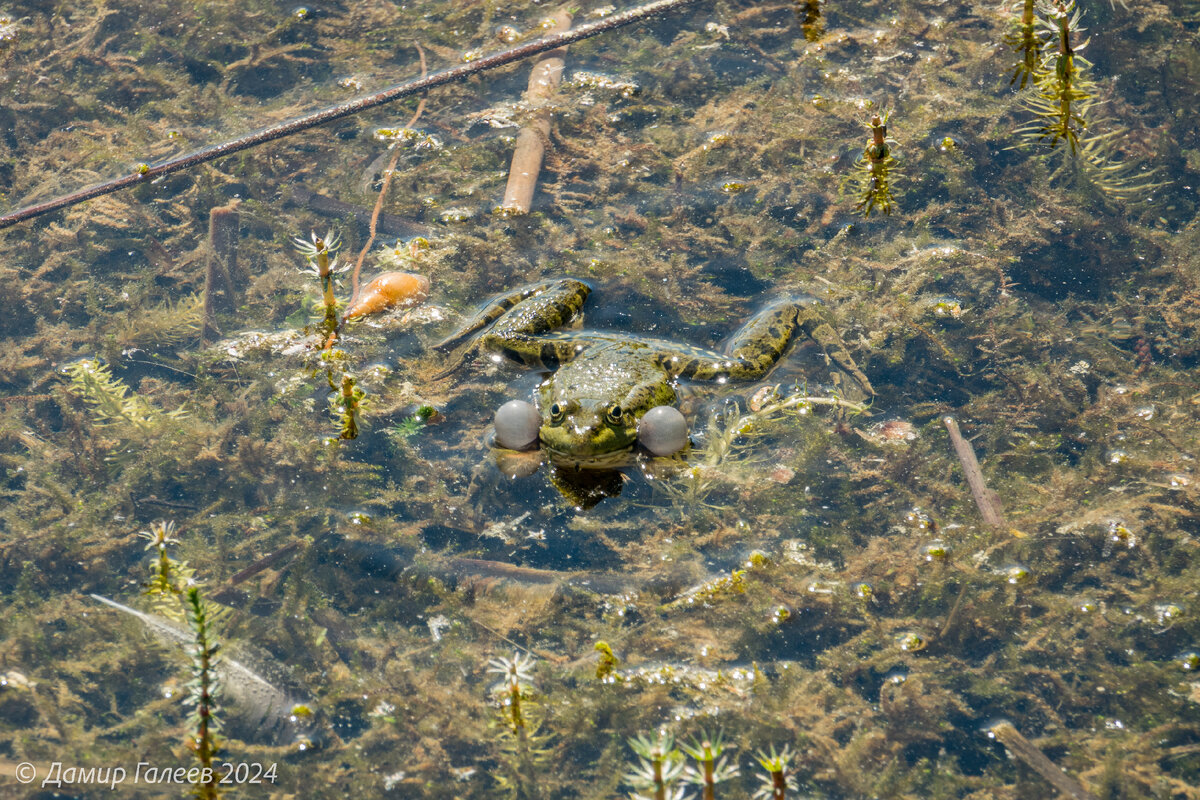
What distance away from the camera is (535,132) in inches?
249

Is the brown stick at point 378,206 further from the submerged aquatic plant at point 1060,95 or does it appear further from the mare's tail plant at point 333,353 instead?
the submerged aquatic plant at point 1060,95

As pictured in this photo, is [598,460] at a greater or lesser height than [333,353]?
lesser

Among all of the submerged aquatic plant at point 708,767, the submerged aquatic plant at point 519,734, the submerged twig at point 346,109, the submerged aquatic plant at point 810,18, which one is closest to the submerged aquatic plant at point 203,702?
the submerged aquatic plant at point 519,734

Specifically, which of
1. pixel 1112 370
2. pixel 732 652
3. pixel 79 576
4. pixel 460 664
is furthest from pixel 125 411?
pixel 1112 370

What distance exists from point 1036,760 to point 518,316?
127 inches

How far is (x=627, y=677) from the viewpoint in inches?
148

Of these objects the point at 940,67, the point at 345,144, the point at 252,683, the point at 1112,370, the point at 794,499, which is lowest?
the point at 252,683

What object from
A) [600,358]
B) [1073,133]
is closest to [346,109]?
[600,358]

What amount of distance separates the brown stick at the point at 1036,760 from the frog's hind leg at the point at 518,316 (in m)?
2.92

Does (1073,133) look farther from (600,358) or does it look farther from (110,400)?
(110,400)

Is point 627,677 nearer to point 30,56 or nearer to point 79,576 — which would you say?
point 79,576

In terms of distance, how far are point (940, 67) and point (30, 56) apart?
677 cm

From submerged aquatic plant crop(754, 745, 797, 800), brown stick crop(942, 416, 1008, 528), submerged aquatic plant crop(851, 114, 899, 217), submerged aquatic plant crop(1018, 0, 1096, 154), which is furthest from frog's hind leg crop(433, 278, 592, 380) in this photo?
submerged aquatic plant crop(1018, 0, 1096, 154)

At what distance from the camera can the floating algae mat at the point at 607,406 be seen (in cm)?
363
